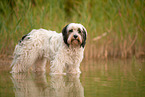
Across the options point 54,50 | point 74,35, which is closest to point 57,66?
point 54,50

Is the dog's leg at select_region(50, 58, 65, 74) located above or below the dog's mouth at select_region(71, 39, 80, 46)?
below

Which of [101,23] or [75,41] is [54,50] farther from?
[101,23]

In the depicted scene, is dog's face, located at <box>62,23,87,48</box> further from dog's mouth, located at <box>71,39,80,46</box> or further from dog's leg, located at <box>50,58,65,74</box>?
dog's leg, located at <box>50,58,65,74</box>

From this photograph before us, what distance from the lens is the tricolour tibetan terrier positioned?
7.49 metres

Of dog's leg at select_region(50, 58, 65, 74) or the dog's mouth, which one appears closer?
the dog's mouth

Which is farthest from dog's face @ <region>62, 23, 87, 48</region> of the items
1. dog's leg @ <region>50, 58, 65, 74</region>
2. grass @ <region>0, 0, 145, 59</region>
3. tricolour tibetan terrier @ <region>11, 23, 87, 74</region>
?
grass @ <region>0, 0, 145, 59</region>

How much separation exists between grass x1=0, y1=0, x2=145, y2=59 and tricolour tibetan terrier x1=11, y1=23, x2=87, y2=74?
1.51 metres

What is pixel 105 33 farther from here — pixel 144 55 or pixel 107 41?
→ pixel 144 55

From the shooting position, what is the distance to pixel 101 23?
42.8 feet

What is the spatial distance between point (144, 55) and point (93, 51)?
7.63 feet

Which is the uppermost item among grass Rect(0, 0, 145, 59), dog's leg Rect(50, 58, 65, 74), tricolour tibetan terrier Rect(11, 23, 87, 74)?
grass Rect(0, 0, 145, 59)

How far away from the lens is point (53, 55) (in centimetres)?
799

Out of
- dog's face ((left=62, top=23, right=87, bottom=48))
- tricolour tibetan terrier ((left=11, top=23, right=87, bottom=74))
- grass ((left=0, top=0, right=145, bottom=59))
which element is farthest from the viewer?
grass ((left=0, top=0, right=145, bottom=59))

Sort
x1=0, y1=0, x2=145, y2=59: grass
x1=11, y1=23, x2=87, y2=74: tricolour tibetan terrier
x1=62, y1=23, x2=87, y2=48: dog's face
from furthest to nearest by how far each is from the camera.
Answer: x1=0, y1=0, x2=145, y2=59: grass < x1=11, y1=23, x2=87, y2=74: tricolour tibetan terrier < x1=62, y1=23, x2=87, y2=48: dog's face
